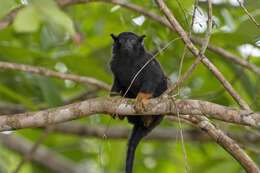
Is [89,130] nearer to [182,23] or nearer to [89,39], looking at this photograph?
[89,39]

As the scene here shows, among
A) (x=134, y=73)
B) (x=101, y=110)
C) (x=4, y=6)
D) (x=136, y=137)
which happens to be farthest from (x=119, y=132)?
(x=4, y=6)

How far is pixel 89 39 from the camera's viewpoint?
5.43 metres

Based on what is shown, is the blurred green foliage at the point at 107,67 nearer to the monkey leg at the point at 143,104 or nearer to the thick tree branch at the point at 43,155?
the thick tree branch at the point at 43,155

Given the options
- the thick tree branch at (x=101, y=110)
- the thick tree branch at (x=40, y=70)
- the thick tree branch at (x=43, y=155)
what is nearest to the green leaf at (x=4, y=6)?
the thick tree branch at (x=101, y=110)

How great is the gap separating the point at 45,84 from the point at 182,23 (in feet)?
5.25

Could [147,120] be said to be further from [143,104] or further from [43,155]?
[43,155]

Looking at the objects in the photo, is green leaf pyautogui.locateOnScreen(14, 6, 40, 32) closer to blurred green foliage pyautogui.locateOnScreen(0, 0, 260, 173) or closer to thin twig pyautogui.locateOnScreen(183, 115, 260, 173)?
thin twig pyautogui.locateOnScreen(183, 115, 260, 173)

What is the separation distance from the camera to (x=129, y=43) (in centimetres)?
372

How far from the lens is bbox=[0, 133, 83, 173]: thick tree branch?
5848mm

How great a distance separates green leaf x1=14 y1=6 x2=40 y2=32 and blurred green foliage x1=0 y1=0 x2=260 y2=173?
75.7 inches

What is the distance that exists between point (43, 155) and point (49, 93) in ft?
7.57

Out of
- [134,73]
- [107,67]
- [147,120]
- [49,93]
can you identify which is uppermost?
[107,67]

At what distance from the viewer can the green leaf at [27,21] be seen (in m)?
1.27

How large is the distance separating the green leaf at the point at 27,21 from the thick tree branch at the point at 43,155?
189 inches
